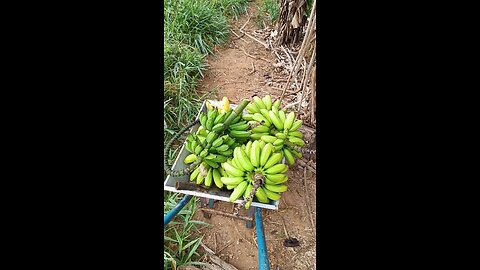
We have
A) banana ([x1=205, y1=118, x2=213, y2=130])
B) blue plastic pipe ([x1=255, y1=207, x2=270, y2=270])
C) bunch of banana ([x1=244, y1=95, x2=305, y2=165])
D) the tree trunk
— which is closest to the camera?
blue plastic pipe ([x1=255, y1=207, x2=270, y2=270])

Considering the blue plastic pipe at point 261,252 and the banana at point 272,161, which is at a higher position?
the banana at point 272,161

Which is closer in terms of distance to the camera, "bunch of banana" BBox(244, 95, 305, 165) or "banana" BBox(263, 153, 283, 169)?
"banana" BBox(263, 153, 283, 169)

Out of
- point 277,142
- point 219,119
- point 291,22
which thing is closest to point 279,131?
point 277,142

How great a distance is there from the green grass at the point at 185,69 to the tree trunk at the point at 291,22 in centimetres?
58

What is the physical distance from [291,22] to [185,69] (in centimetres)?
112

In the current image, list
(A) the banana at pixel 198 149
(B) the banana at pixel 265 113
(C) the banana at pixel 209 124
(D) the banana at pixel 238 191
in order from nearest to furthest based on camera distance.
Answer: (D) the banana at pixel 238 191, (A) the banana at pixel 198 149, (C) the banana at pixel 209 124, (B) the banana at pixel 265 113

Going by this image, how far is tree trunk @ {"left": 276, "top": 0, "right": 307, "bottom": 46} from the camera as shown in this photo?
3.40m

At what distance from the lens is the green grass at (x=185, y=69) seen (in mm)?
2076

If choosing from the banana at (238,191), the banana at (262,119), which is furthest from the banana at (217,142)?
the banana at (262,119)

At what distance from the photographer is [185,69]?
318cm

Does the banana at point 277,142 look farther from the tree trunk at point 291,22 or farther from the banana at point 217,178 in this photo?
the tree trunk at point 291,22

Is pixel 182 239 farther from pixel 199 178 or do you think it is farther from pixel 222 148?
pixel 222 148

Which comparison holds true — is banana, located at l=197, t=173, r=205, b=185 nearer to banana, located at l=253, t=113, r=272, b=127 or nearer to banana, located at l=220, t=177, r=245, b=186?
banana, located at l=220, t=177, r=245, b=186

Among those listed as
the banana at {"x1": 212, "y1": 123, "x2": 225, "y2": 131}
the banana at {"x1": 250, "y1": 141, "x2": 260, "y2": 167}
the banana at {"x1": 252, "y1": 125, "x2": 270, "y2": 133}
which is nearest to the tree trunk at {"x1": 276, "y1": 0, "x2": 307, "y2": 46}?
the banana at {"x1": 252, "y1": 125, "x2": 270, "y2": 133}
